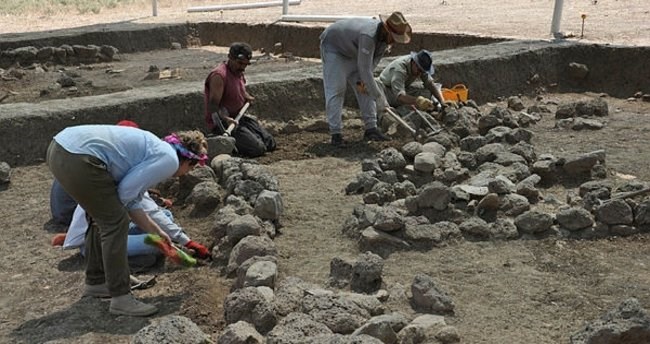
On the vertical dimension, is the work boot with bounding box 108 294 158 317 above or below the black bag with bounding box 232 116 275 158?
below

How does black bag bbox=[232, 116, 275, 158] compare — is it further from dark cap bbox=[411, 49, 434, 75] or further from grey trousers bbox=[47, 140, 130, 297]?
grey trousers bbox=[47, 140, 130, 297]

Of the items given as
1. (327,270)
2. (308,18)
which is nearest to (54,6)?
(308,18)

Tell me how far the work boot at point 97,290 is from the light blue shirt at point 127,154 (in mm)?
614

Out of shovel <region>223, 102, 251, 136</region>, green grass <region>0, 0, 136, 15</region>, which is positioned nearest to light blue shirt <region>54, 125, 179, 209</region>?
shovel <region>223, 102, 251, 136</region>

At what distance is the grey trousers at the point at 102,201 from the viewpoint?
393 centimetres

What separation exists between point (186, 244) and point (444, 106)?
13.1ft

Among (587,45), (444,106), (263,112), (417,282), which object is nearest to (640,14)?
(587,45)

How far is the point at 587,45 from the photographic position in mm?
10039

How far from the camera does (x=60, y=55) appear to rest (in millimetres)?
13469

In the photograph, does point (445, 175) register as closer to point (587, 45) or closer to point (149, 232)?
point (149, 232)

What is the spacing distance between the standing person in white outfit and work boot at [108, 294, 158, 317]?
357 cm

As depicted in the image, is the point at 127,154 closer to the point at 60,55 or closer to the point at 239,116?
the point at 239,116

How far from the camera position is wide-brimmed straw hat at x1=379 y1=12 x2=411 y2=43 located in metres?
6.95

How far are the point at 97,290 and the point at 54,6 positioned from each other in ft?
66.3
